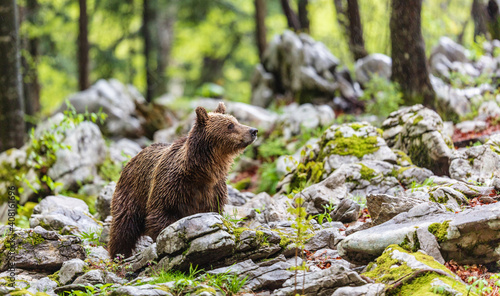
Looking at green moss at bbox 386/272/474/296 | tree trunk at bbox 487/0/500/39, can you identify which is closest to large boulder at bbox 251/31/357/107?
tree trunk at bbox 487/0/500/39

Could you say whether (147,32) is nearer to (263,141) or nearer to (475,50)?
(263,141)

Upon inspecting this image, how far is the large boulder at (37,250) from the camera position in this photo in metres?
5.64

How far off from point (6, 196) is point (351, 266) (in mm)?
7482

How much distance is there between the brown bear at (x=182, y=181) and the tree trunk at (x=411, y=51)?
6221mm

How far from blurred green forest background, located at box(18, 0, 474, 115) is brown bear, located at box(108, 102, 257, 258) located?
12.4 meters

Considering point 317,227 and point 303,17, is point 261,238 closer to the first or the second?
point 317,227

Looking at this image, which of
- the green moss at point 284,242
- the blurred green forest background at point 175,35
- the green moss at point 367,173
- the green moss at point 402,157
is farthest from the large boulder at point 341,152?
the blurred green forest background at point 175,35

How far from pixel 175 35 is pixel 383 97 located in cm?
1912

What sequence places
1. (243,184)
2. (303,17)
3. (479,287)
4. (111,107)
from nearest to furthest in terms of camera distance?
(479,287) < (243,184) < (111,107) < (303,17)

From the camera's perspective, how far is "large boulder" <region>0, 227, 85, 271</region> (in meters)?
5.64

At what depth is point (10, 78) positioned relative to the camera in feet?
35.9

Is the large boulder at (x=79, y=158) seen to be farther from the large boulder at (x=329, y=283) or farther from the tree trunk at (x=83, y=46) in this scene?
the tree trunk at (x=83, y=46)

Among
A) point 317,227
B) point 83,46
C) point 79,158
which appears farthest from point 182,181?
point 83,46

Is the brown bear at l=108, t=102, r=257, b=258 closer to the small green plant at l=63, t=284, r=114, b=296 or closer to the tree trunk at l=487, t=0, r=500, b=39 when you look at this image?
the small green plant at l=63, t=284, r=114, b=296
